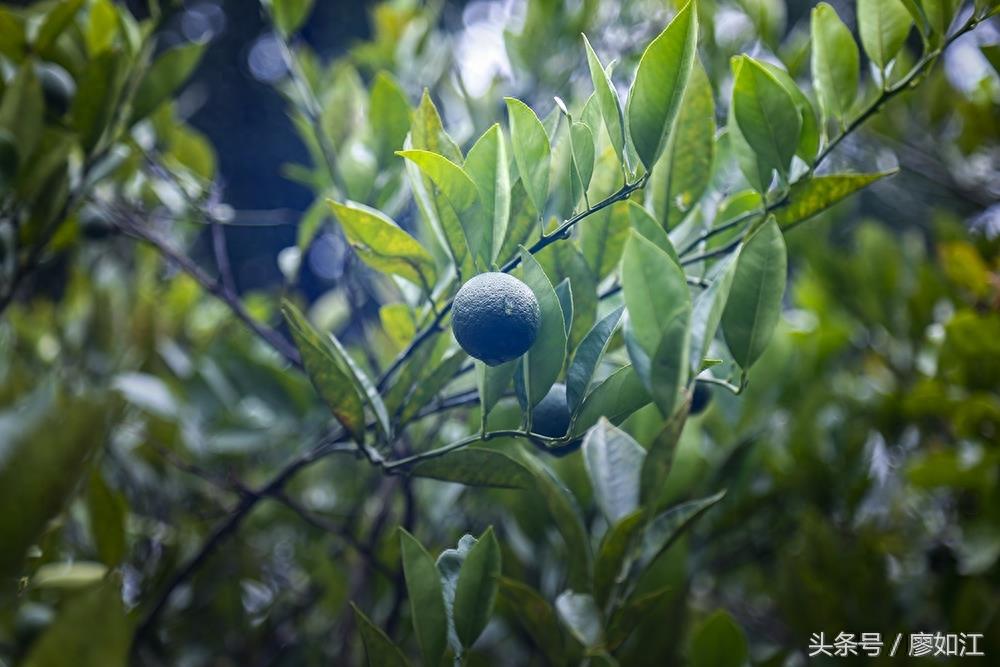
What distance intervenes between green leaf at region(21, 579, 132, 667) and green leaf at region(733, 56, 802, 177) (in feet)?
2.02

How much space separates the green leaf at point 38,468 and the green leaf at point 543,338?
31cm

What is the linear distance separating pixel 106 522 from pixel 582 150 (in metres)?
0.61

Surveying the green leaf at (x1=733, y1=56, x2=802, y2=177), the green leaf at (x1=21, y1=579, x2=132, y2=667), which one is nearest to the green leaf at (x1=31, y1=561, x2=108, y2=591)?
the green leaf at (x1=21, y1=579, x2=132, y2=667)

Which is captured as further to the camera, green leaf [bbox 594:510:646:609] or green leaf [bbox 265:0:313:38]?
green leaf [bbox 265:0:313:38]

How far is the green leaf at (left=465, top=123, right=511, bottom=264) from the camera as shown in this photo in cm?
62

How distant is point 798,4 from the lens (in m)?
3.76

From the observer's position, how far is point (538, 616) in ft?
2.46

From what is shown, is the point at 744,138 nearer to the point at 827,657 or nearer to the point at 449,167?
the point at 449,167

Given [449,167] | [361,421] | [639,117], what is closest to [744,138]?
[639,117]

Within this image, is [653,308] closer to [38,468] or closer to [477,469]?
[477,469]

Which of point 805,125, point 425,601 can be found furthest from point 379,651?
point 805,125

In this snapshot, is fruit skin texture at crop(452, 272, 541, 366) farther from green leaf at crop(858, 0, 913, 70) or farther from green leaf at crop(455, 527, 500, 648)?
green leaf at crop(858, 0, 913, 70)

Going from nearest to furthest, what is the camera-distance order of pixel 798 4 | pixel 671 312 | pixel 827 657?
pixel 671 312, pixel 827 657, pixel 798 4

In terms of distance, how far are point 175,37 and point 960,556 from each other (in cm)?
452
